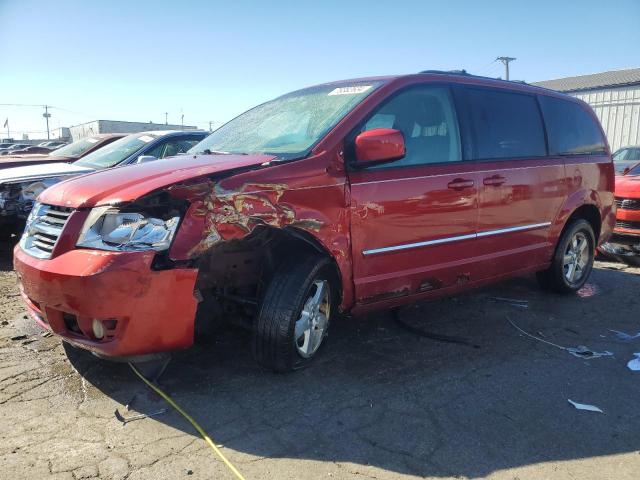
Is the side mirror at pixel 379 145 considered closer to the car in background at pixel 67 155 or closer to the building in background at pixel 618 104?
the car in background at pixel 67 155

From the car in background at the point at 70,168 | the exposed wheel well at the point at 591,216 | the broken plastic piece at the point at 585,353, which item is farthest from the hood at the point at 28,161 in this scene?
the broken plastic piece at the point at 585,353

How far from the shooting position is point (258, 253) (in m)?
3.44

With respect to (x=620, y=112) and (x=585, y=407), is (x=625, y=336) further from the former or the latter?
(x=620, y=112)

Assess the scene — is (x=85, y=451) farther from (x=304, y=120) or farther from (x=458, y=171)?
(x=458, y=171)

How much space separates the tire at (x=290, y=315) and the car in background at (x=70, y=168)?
3032mm

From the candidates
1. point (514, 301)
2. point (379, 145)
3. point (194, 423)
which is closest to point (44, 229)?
point (194, 423)

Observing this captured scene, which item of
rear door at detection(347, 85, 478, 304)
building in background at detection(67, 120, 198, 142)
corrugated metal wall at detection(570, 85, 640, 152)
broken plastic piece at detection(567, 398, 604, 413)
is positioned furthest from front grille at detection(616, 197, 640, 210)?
building in background at detection(67, 120, 198, 142)

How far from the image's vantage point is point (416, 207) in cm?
378

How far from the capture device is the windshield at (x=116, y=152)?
7.25 m

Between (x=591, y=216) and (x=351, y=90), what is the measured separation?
10.9ft

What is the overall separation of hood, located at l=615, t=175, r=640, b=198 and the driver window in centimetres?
412

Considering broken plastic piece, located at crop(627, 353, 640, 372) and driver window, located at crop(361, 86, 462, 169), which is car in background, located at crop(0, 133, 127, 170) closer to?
driver window, located at crop(361, 86, 462, 169)

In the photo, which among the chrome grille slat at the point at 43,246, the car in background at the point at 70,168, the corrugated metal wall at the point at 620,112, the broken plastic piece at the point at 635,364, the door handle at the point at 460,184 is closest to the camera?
the chrome grille slat at the point at 43,246

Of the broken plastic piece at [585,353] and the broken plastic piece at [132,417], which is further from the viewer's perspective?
the broken plastic piece at [585,353]
